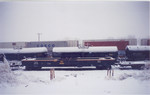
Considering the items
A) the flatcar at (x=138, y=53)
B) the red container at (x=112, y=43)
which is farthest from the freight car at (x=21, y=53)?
the flatcar at (x=138, y=53)

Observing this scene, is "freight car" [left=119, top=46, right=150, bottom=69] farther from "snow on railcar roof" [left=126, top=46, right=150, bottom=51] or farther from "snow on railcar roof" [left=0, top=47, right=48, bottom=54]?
"snow on railcar roof" [left=0, top=47, right=48, bottom=54]

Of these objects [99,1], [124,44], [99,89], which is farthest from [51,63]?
[124,44]

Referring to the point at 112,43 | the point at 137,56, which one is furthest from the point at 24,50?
the point at 137,56

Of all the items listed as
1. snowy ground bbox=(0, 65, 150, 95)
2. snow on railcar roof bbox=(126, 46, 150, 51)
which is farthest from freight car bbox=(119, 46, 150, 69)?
snowy ground bbox=(0, 65, 150, 95)

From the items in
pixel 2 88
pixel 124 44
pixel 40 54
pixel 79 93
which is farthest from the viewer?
pixel 124 44

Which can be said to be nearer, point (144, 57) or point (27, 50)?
point (144, 57)

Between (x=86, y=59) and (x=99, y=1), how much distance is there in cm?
386

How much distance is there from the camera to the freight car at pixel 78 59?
7.41m

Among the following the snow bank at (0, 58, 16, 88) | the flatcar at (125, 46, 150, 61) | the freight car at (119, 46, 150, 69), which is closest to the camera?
the snow bank at (0, 58, 16, 88)

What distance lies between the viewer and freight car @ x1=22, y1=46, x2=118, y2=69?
7.41m

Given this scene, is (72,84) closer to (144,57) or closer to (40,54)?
(40,54)

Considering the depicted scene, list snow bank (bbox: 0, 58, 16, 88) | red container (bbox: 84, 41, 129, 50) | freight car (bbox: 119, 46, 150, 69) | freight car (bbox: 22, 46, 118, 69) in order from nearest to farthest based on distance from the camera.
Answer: snow bank (bbox: 0, 58, 16, 88), freight car (bbox: 119, 46, 150, 69), freight car (bbox: 22, 46, 118, 69), red container (bbox: 84, 41, 129, 50)

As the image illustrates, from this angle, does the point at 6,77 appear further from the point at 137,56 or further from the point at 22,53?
the point at 137,56

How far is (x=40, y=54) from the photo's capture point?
8555 mm
